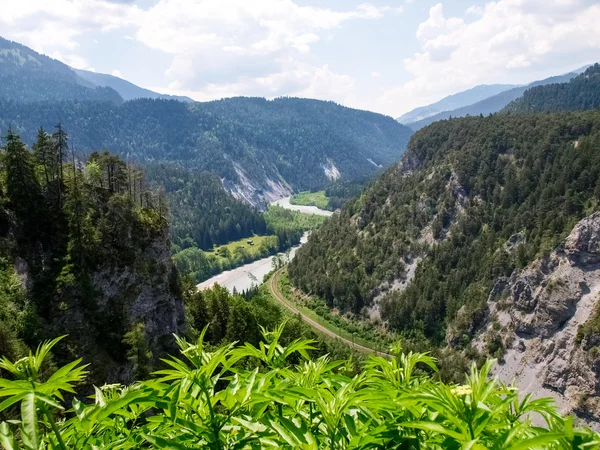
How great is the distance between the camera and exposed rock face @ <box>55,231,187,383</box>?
46781 mm

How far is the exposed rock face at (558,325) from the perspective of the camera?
279ft

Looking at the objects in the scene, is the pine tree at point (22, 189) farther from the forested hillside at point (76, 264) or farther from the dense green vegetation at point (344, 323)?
the dense green vegetation at point (344, 323)

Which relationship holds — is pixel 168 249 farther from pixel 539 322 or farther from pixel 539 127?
pixel 539 127

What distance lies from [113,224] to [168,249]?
36.7 ft

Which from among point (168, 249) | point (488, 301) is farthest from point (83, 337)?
point (488, 301)

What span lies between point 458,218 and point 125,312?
407 feet

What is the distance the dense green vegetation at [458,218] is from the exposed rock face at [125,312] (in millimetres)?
85707

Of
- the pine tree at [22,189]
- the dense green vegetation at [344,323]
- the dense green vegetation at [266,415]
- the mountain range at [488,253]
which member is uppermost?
the pine tree at [22,189]

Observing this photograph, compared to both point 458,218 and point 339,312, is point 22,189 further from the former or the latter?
point 458,218

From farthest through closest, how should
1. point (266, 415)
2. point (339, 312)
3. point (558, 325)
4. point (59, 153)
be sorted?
point (339, 312) < point (558, 325) < point (59, 153) < point (266, 415)

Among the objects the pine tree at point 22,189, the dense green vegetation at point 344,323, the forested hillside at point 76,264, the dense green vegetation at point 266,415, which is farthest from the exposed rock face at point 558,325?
the dense green vegetation at point 266,415

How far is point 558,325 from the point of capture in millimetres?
96562

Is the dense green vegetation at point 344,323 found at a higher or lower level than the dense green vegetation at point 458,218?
lower

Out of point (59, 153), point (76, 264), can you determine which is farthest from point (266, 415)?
point (59, 153)
